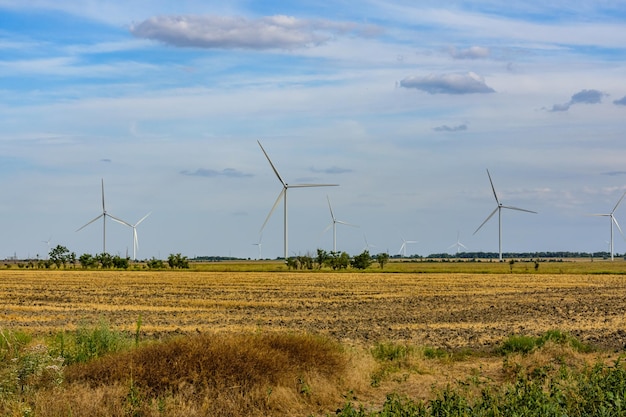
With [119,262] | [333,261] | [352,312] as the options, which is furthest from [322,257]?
[352,312]

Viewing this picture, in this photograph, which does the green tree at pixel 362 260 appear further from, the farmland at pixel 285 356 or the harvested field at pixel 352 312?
the farmland at pixel 285 356

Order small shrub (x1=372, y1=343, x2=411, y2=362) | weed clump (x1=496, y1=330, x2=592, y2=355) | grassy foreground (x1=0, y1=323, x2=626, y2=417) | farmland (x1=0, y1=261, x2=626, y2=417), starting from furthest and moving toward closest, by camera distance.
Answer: weed clump (x1=496, y1=330, x2=592, y2=355) → small shrub (x1=372, y1=343, x2=411, y2=362) → farmland (x1=0, y1=261, x2=626, y2=417) → grassy foreground (x1=0, y1=323, x2=626, y2=417)

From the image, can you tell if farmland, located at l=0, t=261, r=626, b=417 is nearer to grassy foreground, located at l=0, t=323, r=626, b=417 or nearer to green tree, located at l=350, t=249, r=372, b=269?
grassy foreground, located at l=0, t=323, r=626, b=417

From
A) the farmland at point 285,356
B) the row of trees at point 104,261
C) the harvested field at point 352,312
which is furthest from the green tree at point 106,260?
the farmland at point 285,356

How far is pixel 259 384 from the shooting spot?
15391 mm

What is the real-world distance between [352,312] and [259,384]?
25.5m

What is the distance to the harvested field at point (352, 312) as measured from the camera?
2975 cm

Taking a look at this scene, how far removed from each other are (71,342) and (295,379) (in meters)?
7.56

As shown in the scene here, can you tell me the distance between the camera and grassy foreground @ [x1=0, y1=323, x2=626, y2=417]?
13562mm

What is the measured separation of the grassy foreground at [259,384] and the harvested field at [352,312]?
244 inches

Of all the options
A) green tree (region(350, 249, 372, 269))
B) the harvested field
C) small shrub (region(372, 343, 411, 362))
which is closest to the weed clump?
the harvested field

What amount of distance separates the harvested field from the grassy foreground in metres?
6.19

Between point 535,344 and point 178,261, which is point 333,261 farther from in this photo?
point 535,344

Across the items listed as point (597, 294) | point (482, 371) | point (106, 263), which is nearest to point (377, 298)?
point (597, 294)
